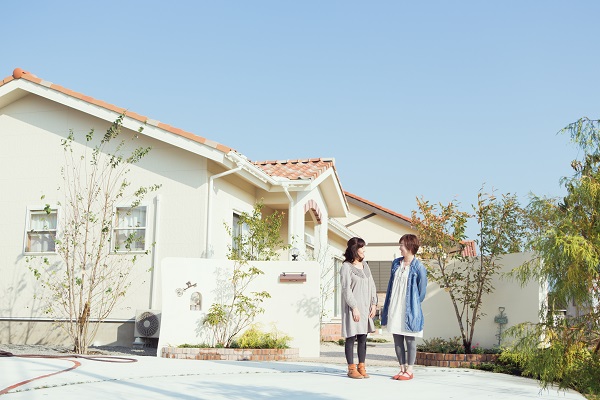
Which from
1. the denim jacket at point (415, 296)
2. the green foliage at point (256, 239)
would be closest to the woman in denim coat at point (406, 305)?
the denim jacket at point (415, 296)

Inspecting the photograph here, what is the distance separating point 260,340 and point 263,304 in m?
0.77

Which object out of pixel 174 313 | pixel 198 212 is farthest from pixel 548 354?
pixel 198 212

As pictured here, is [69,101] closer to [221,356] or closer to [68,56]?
[68,56]

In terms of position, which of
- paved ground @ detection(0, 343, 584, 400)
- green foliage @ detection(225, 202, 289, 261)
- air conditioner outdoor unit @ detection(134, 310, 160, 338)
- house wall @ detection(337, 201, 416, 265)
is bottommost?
paved ground @ detection(0, 343, 584, 400)

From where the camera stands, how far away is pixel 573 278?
4816mm

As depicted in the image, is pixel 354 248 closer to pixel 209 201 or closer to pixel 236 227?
pixel 209 201

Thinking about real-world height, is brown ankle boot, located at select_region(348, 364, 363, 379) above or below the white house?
below

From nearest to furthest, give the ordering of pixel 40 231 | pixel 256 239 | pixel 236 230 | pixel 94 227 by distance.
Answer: pixel 256 239, pixel 94 227, pixel 40 231, pixel 236 230

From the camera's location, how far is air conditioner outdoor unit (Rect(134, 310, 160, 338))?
13.2 m

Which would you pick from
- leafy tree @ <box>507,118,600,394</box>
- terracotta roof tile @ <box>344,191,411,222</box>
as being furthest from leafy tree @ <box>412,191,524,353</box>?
terracotta roof tile @ <box>344,191,411,222</box>

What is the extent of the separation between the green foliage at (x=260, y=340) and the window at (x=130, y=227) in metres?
3.19

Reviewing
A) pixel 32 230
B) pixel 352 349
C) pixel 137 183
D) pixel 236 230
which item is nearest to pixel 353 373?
pixel 352 349

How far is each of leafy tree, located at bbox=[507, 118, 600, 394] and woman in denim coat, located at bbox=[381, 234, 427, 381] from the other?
3285 mm

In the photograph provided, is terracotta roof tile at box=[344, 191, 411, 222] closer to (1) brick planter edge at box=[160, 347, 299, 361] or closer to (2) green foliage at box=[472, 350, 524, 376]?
(1) brick planter edge at box=[160, 347, 299, 361]
